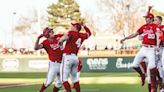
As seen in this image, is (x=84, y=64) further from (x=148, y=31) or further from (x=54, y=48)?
(x=54, y=48)

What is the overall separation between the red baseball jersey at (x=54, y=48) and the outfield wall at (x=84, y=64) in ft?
89.4

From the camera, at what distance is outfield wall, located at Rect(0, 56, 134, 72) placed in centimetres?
4397

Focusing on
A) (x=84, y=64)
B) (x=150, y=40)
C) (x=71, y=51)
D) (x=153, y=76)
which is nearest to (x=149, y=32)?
(x=150, y=40)

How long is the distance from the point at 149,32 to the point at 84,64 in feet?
93.3

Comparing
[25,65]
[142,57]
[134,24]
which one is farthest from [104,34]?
[142,57]

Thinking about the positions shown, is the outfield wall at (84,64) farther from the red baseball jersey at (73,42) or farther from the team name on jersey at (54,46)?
the red baseball jersey at (73,42)

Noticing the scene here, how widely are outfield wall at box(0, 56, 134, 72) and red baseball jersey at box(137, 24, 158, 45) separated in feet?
87.8

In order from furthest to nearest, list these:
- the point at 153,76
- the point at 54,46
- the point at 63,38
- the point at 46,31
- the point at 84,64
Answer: the point at 84,64 → the point at 153,76 → the point at 54,46 → the point at 46,31 → the point at 63,38

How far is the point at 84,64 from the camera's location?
44500 millimetres

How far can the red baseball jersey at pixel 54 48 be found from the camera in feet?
52.2

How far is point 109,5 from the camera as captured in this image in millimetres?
84188

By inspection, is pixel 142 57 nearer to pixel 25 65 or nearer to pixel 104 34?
pixel 25 65

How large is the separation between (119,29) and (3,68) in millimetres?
42100

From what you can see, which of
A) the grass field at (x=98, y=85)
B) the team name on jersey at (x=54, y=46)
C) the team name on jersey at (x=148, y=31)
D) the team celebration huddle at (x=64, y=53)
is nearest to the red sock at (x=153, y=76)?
the team name on jersey at (x=148, y=31)
